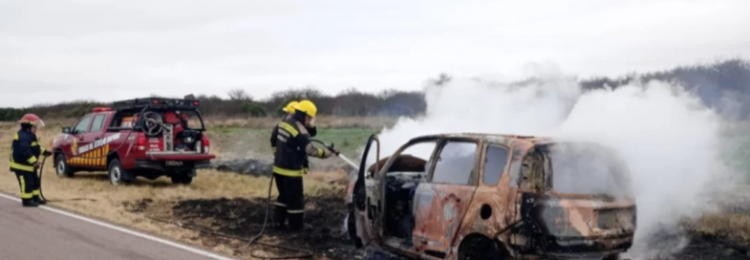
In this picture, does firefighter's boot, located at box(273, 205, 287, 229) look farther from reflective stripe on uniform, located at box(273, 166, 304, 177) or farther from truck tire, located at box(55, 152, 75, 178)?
truck tire, located at box(55, 152, 75, 178)

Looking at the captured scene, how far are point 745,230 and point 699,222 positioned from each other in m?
0.64

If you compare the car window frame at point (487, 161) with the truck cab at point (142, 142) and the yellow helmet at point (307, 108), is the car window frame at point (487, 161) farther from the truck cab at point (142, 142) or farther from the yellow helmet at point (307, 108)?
the truck cab at point (142, 142)

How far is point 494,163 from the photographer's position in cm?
682

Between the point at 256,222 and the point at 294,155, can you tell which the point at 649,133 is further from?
the point at 256,222

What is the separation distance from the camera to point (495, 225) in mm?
6543

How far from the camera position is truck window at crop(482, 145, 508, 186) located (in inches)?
265

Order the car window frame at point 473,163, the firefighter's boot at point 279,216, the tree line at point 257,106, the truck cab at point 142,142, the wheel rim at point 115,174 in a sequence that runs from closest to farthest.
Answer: the car window frame at point 473,163
the firefighter's boot at point 279,216
the truck cab at point 142,142
the wheel rim at point 115,174
the tree line at point 257,106

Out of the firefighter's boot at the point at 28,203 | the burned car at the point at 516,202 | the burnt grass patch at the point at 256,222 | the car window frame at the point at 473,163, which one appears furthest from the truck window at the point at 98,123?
the car window frame at the point at 473,163

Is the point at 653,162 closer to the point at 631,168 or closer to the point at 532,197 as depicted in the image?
the point at 631,168

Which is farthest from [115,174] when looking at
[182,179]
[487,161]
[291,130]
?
[487,161]

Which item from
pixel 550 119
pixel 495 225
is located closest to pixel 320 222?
pixel 550 119

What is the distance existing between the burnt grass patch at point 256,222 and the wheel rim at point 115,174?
2.92 metres

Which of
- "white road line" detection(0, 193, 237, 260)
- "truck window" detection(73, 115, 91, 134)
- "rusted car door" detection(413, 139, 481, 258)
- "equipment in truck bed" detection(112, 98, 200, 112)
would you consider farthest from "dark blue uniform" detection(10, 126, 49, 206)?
"rusted car door" detection(413, 139, 481, 258)

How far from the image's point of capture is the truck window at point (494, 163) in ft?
22.0
